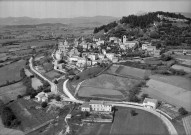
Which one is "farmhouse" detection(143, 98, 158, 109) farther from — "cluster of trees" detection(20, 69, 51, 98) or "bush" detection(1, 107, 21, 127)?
"bush" detection(1, 107, 21, 127)

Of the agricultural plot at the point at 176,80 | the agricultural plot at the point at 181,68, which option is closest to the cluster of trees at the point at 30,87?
the agricultural plot at the point at 176,80

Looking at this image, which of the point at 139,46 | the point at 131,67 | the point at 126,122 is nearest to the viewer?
the point at 126,122

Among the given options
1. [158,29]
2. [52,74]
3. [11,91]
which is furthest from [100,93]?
[158,29]

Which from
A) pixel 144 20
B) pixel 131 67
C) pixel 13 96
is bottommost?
pixel 13 96

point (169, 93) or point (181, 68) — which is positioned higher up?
point (181, 68)

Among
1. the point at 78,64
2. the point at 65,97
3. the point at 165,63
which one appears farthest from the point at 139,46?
the point at 65,97

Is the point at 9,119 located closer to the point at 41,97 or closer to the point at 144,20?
the point at 41,97

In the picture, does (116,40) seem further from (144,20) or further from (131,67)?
(131,67)
